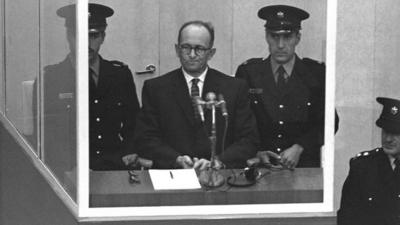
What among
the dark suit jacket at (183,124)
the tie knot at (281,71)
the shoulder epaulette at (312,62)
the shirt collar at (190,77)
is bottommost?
the dark suit jacket at (183,124)

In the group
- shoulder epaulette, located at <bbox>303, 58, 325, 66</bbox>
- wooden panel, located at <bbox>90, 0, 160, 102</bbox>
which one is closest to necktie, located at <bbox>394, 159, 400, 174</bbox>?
shoulder epaulette, located at <bbox>303, 58, 325, 66</bbox>

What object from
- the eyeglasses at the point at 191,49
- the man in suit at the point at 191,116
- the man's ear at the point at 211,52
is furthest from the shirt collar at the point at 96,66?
the man's ear at the point at 211,52

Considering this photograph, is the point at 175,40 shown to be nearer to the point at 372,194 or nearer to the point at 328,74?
the point at 328,74

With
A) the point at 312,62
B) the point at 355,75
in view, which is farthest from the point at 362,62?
the point at 312,62

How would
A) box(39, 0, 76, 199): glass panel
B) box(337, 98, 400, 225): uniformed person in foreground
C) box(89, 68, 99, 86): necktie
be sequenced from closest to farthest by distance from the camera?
box(89, 68, 99, 86): necktie < box(39, 0, 76, 199): glass panel < box(337, 98, 400, 225): uniformed person in foreground

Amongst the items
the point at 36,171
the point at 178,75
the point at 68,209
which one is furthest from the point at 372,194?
the point at 36,171

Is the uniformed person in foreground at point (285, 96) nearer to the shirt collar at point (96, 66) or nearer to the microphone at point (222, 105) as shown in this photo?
the microphone at point (222, 105)

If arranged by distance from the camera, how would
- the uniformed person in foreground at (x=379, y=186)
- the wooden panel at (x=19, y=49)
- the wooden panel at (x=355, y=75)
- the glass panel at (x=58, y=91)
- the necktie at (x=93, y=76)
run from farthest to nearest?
the wooden panel at (x=19, y=49), the wooden panel at (x=355, y=75), the uniformed person in foreground at (x=379, y=186), the glass panel at (x=58, y=91), the necktie at (x=93, y=76)

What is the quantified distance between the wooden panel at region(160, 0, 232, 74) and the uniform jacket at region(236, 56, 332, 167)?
15 centimetres

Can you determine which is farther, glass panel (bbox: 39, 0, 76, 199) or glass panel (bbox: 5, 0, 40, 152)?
glass panel (bbox: 5, 0, 40, 152)

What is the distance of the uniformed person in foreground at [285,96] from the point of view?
543cm

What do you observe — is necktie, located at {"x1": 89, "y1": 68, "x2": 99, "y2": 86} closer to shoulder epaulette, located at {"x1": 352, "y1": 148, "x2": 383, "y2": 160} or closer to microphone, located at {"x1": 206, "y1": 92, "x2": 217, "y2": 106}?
microphone, located at {"x1": 206, "y1": 92, "x2": 217, "y2": 106}

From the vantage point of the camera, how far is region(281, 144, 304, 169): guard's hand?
548 cm

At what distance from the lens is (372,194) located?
557 centimetres
